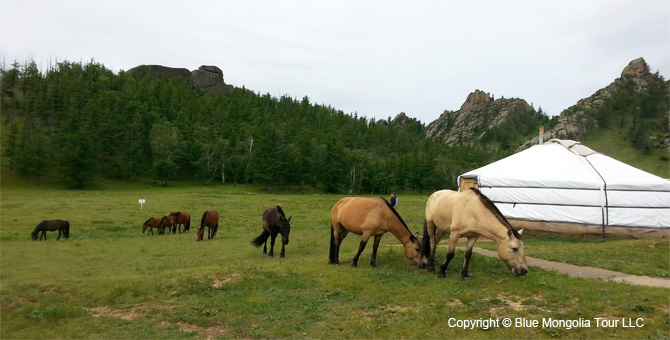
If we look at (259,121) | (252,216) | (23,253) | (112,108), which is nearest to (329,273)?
(23,253)

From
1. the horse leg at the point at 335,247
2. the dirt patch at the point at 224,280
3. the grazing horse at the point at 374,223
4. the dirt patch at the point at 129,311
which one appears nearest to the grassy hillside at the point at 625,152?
the grazing horse at the point at 374,223

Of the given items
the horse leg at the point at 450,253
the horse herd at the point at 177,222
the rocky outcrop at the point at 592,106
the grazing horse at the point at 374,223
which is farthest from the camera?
the rocky outcrop at the point at 592,106

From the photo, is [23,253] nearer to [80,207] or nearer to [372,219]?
[372,219]

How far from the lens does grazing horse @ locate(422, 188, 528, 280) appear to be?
8523mm

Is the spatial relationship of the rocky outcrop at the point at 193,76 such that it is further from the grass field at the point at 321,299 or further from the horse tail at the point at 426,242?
the horse tail at the point at 426,242

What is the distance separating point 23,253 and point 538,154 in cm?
2744

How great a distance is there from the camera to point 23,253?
15.2 m

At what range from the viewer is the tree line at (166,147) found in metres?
58.9

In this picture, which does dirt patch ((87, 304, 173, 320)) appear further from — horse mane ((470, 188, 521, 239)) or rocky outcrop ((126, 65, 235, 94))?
rocky outcrop ((126, 65, 235, 94))

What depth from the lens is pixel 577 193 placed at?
61.4 feet

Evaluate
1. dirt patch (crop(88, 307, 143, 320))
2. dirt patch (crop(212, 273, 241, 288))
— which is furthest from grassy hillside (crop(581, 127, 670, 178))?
dirt patch (crop(88, 307, 143, 320))

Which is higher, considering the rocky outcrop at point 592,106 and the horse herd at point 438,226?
the rocky outcrop at point 592,106

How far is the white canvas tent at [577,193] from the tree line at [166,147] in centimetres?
4790

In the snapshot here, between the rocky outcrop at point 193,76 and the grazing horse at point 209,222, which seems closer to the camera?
the grazing horse at point 209,222
